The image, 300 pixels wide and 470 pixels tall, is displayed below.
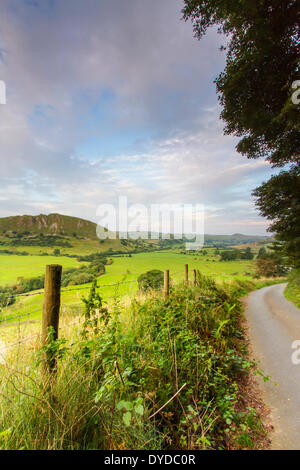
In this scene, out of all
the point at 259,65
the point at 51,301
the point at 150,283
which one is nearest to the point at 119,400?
the point at 51,301

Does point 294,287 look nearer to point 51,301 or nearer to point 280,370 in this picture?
point 280,370

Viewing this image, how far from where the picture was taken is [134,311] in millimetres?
4840

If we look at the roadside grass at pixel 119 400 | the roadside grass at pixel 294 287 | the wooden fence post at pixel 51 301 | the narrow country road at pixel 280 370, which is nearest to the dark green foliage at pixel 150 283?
the roadside grass at pixel 119 400

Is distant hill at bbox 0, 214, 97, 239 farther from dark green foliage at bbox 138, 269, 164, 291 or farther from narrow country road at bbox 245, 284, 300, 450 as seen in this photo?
narrow country road at bbox 245, 284, 300, 450

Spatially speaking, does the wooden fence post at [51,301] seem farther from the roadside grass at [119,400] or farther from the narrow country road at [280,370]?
the narrow country road at [280,370]

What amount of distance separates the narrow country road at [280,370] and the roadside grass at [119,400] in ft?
1.08

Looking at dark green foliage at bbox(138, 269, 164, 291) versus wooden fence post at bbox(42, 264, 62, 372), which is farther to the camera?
dark green foliage at bbox(138, 269, 164, 291)

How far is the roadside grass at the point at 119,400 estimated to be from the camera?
181 cm

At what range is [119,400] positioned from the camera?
2.26 metres

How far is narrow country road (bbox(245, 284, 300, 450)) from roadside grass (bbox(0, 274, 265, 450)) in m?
0.33

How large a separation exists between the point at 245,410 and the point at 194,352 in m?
1.03

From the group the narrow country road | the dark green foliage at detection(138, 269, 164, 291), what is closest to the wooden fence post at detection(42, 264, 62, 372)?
the narrow country road

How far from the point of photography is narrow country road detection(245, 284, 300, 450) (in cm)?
254
